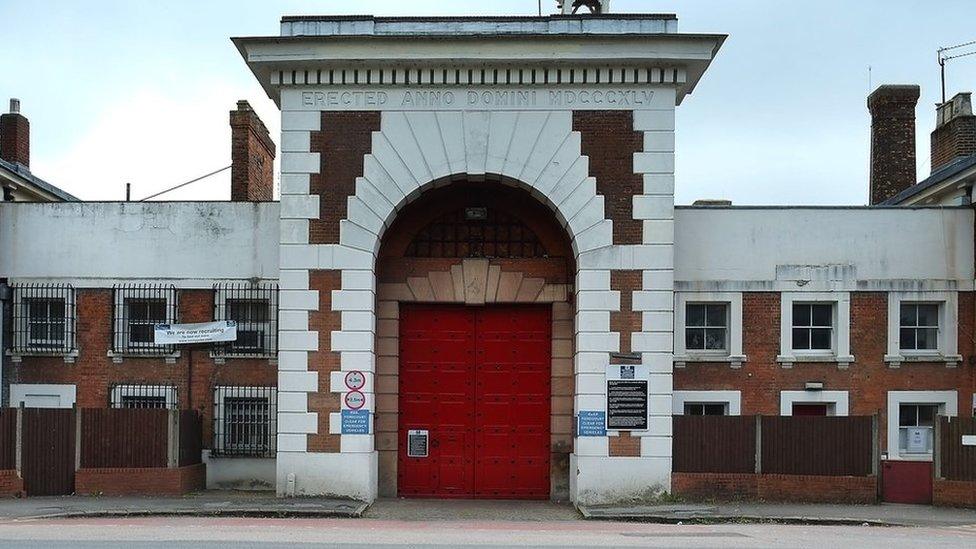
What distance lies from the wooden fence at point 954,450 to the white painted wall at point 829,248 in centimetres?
354

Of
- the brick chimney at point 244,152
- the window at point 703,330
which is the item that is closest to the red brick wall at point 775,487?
the window at point 703,330

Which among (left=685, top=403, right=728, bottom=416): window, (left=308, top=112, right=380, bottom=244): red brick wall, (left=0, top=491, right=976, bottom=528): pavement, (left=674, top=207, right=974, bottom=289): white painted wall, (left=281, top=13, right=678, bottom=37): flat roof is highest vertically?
(left=281, top=13, right=678, bottom=37): flat roof

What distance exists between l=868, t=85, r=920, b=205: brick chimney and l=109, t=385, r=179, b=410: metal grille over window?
64.1 feet

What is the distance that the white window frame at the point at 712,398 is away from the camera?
72.8 ft

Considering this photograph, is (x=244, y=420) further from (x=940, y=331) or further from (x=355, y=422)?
(x=940, y=331)

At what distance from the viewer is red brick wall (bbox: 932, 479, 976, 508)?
1958 cm

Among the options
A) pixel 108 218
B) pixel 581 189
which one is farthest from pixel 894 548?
pixel 108 218

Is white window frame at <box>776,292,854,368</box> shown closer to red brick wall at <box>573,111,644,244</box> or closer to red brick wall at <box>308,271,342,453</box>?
red brick wall at <box>573,111,644,244</box>

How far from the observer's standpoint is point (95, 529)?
52.8ft

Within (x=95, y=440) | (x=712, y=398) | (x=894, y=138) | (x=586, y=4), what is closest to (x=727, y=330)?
(x=712, y=398)

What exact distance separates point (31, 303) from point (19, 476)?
4.10 m

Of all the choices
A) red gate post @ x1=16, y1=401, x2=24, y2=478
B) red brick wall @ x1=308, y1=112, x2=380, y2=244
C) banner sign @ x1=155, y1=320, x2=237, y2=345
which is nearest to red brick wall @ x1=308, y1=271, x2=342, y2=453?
red brick wall @ x1=308, y1=112, x2=380, y2=244

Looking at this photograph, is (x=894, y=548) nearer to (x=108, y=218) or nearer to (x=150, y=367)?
(x=150, y=367)

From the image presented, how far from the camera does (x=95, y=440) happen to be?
2069 centimetres
